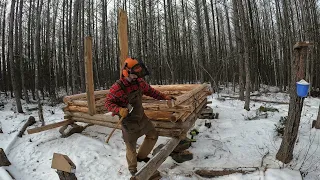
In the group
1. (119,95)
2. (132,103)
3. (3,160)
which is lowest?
(3,160)

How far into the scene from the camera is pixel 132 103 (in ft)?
13.0

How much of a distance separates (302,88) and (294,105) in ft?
1.49

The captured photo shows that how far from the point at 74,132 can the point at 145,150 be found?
3473 millimetres

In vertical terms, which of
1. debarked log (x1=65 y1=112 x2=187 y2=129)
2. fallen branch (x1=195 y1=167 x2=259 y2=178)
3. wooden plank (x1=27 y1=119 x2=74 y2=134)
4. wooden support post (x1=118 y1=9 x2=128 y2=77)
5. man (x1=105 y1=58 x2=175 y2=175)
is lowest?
fallen branch (x1=195 y1=167 x2=259 y2=178)

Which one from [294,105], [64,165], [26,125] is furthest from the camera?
[26,125]

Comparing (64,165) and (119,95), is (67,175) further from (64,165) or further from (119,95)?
(119,95)

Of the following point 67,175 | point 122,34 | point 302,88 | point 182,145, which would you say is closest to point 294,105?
point 302,88

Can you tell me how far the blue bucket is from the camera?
12.6 ft

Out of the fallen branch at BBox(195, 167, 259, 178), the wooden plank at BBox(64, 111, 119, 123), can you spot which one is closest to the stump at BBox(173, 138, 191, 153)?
the fallen branch at BBox(195, 167, 259, 178)

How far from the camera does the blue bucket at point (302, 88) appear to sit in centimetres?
384

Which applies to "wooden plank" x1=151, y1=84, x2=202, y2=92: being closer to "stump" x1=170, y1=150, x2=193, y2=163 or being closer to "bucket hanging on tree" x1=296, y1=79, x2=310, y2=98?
"stump" x1=170, y1=150, x2=193, y2=163

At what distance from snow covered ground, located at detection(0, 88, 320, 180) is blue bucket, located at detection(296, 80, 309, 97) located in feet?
4.10

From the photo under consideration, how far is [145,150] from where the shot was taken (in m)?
4.44

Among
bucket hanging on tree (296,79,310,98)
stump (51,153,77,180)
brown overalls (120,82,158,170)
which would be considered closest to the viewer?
stump (51,153,77,180)
